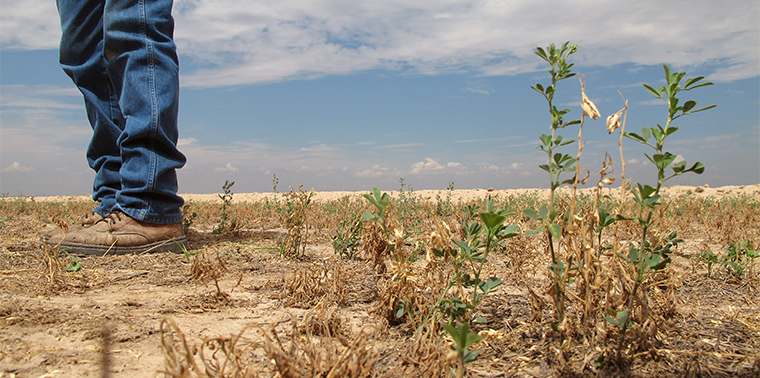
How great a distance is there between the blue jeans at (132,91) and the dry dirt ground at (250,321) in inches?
26.9

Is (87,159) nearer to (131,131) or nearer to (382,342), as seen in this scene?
(131,131)

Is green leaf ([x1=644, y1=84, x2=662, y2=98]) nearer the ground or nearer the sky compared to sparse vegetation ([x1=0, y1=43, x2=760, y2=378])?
nearer the sky

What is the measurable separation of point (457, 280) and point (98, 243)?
2.95 metres

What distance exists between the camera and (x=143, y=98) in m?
3.39

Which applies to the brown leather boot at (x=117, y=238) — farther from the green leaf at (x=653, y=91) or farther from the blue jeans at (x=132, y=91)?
the green leaf at (x=653, y=91)

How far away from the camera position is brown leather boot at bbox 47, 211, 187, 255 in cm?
332

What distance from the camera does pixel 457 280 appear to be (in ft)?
5.23

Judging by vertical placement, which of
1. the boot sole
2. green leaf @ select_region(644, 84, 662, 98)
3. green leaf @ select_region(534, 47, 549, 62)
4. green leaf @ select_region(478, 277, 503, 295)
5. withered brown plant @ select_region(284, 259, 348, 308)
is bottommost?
withered brown plant @ select_region(284, 259, 348, 308)

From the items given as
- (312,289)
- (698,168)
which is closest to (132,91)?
(312,289)

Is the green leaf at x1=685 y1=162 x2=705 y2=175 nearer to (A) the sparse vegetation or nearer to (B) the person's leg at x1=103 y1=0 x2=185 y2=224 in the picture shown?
(A) the sparse vegetation

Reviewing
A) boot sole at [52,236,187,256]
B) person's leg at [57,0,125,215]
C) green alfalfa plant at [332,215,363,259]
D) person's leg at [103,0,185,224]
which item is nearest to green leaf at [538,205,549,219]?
green alfalfa plant at [332,215,363,259]

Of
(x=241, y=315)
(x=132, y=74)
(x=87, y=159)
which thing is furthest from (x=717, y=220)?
Result: (x=87, y=159)

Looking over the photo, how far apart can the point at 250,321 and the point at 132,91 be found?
2350mm

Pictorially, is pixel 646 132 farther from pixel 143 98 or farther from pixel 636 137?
pixel 143 98
